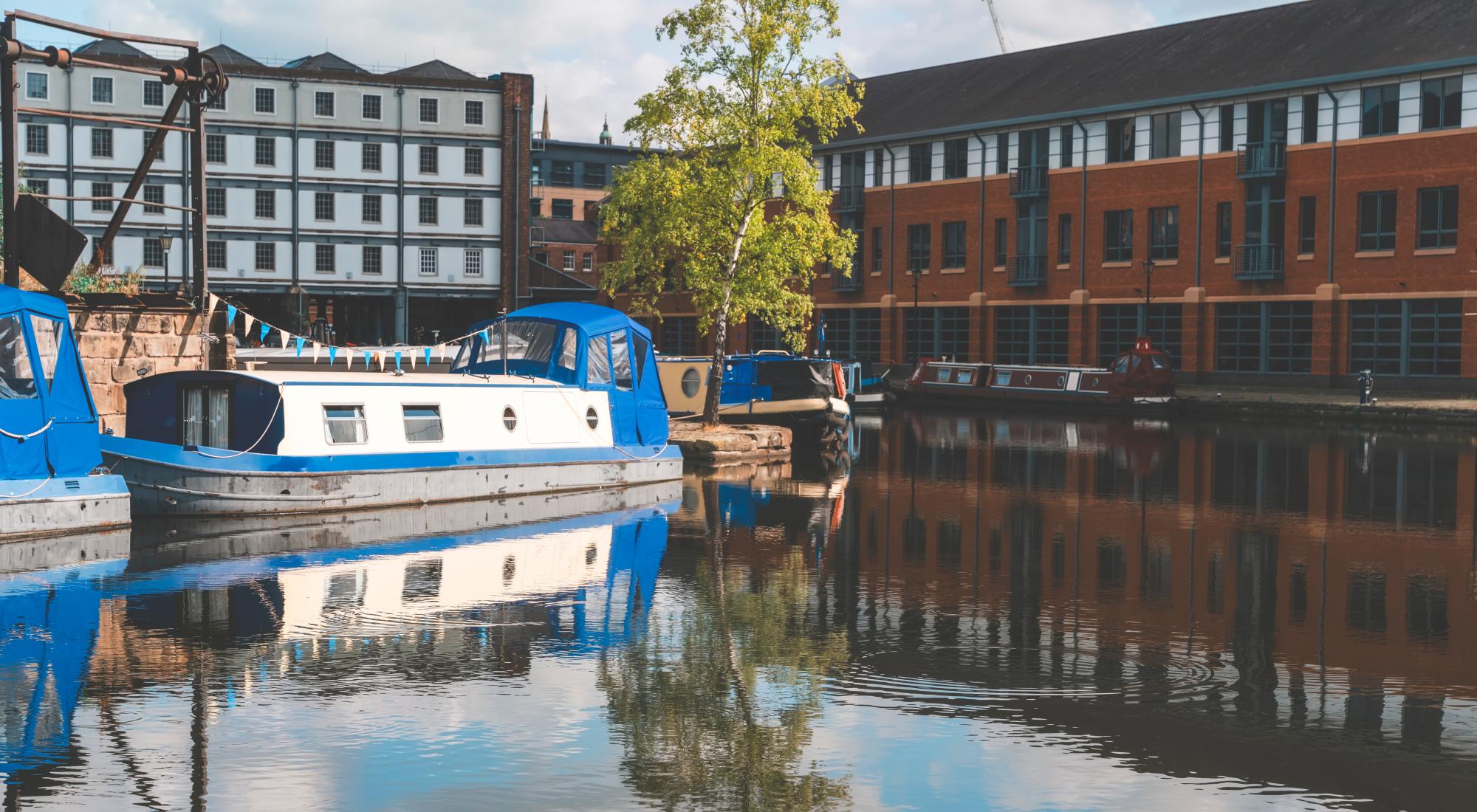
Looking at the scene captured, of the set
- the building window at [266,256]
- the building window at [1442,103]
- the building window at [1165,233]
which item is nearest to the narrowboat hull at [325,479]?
the building window at [1442,103]

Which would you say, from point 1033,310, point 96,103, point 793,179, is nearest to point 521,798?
point 793,179

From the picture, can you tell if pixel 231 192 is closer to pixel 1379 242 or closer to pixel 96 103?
pixel 96 103

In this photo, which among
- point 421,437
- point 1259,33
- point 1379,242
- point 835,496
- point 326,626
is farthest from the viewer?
point 1259,33

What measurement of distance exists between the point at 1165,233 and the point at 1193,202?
175 cm

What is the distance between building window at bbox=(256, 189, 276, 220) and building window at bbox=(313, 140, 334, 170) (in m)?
2.27

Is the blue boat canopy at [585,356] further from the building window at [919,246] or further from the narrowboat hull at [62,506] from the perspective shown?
the building window at [919,246]

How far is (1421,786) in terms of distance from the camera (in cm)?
795

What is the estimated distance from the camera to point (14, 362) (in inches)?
642

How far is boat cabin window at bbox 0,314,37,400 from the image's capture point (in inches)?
638

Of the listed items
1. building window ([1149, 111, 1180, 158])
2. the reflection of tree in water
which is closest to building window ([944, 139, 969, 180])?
building window ([1149, 111, 1180, 158])

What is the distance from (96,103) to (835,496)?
51.6 meters

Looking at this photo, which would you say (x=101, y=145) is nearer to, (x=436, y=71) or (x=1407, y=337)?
(x=436, y=71)

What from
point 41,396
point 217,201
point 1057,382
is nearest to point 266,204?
point 217,201

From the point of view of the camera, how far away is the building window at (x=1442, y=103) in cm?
4716
